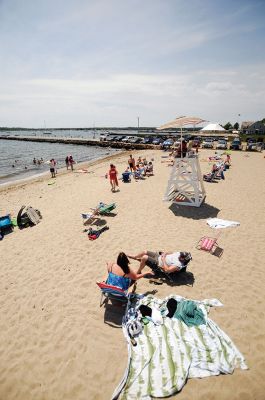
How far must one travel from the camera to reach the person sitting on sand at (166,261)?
19.6 ft

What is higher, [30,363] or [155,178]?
[155,178]

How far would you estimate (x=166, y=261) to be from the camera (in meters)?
6.20

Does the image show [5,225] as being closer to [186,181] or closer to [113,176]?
[113,176]

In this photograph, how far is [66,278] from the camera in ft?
21.0

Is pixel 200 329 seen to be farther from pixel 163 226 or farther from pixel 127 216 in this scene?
pixel 127 216

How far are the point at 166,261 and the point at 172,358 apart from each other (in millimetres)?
2391

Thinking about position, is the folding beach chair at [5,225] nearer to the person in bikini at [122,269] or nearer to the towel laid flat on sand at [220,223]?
the person in bikini at [122,269]

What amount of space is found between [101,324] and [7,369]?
5.97 ft

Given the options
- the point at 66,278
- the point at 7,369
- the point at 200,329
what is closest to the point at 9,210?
the point at 66,278

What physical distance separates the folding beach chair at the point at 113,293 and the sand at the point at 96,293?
0.24 metres

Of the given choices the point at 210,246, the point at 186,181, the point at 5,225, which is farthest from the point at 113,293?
the point at 186,181

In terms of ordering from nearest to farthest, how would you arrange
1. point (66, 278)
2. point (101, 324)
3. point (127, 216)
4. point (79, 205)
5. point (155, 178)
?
1. point (101, 324)
2. point (66, 278)
3. point (127, 216)
4. point (79, 205)
5. point (155, 178)

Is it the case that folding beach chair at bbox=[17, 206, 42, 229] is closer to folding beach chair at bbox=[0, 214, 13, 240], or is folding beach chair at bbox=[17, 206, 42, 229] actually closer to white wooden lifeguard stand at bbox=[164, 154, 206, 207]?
folding beach chair at bbox=[0, 214, 13, 240]

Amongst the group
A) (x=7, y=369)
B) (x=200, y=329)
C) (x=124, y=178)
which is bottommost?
(x=7, y=369)
